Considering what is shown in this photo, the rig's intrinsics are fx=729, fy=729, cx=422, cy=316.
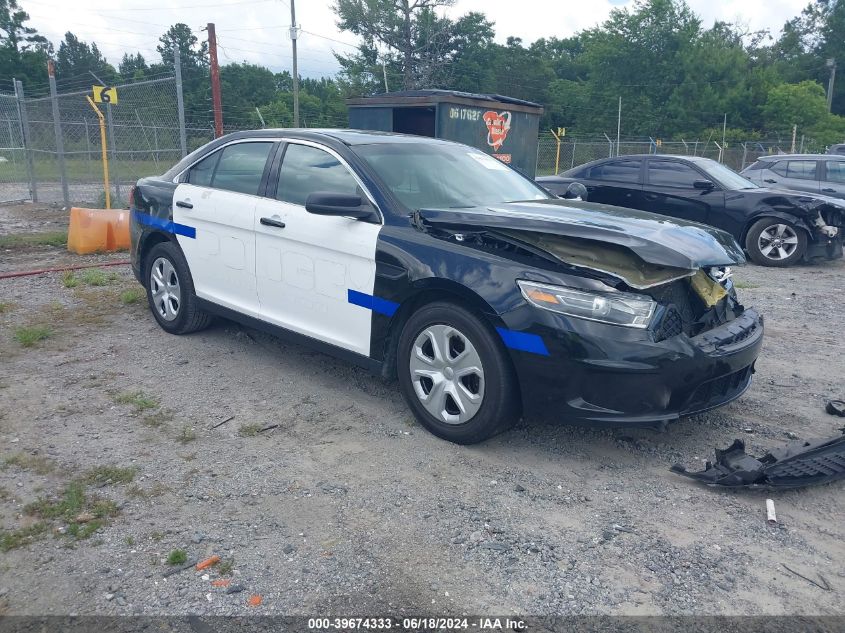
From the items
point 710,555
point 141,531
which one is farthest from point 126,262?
point 710,555

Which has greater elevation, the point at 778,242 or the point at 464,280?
the point at 464,280

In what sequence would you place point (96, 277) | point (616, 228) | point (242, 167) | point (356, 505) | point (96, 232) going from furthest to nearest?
point (96, 232) → point (96, 277) → point (242, 167) → point (616, 228) → point (356, 505)

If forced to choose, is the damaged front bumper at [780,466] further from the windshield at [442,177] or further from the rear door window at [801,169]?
the rear door window at [801,169]

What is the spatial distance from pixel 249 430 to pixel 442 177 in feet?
6.62

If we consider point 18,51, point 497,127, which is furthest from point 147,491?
point 18,51

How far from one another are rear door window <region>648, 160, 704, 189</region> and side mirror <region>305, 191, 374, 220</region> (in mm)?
7381

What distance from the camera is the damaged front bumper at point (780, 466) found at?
3.47 metres

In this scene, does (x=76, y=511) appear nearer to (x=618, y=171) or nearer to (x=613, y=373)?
(x=613, y=373)

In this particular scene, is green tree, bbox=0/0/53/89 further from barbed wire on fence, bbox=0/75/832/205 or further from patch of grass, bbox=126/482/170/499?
patch of grass, bbox=126/482/170/499

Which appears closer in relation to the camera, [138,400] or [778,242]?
[138,400]

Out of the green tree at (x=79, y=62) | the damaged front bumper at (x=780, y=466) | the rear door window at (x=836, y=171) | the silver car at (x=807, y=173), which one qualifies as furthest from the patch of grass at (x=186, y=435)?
the green tree at (x=79, y=62)

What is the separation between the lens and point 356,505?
3.38 metres

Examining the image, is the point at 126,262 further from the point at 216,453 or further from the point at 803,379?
the point at 803,379

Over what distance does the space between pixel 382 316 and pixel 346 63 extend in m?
50.7
